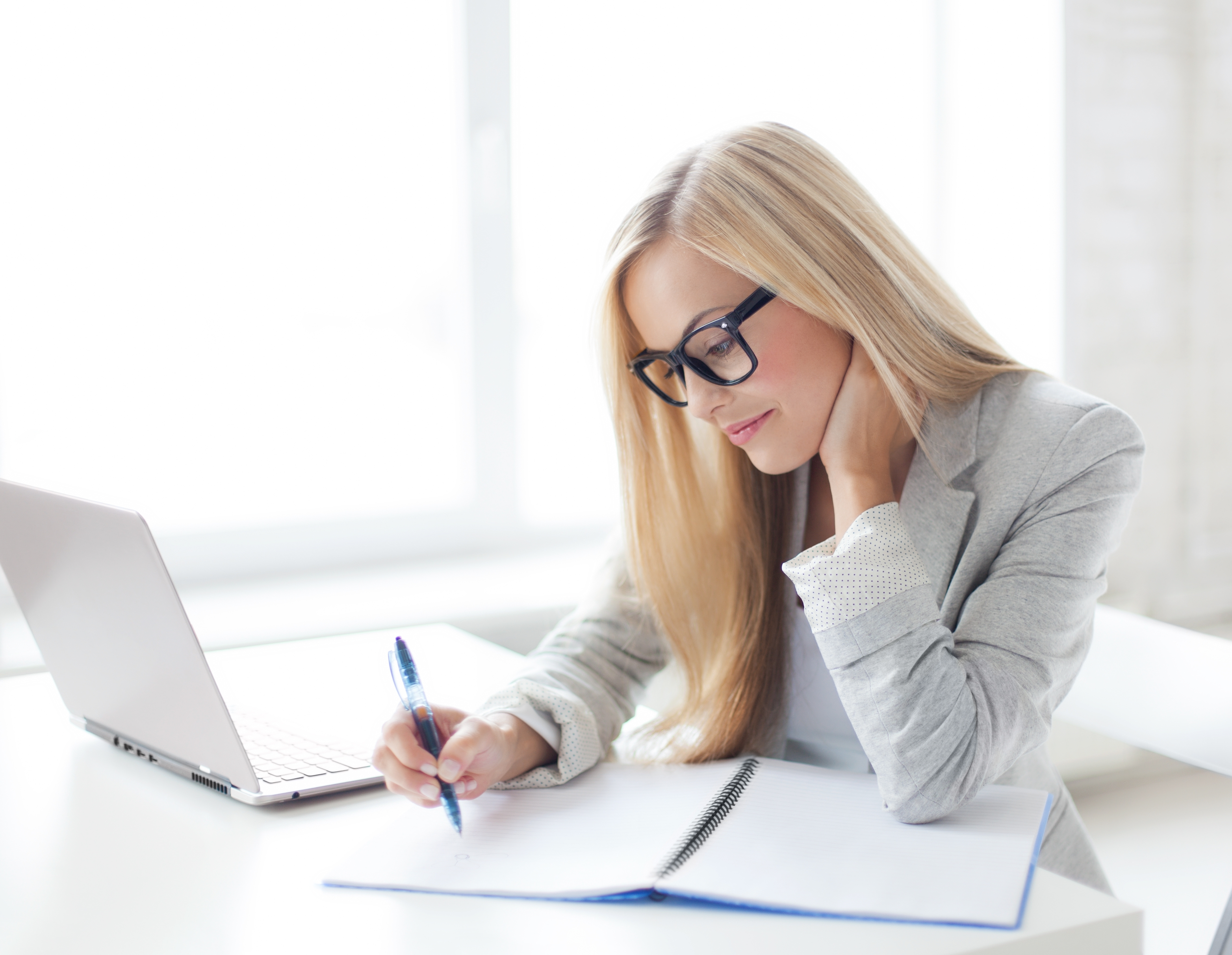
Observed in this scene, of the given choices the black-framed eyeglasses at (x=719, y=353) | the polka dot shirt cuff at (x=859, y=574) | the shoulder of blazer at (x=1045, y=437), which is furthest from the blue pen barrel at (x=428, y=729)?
the shoulder of blazer at (x=1045, y=437)

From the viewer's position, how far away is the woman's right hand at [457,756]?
921 millimetres

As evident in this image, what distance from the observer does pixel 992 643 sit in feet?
3.20

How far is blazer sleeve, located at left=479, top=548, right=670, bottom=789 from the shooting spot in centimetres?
103

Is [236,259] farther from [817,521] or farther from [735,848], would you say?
[735,848]

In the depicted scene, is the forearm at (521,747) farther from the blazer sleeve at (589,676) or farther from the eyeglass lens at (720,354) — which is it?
the eyeglass lens at (720,354)

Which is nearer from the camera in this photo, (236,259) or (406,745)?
(406,745)

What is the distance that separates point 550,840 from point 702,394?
0.50 meters

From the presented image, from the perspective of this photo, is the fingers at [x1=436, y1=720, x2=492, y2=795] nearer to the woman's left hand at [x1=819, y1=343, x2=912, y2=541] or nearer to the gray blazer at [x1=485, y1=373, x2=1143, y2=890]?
the gray blazer at [x1=485, y1=373, x2=1143, y2=890]

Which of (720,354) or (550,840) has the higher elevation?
(720,354)

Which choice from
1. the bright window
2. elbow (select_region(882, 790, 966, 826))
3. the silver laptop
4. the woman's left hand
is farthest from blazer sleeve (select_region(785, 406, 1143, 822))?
the bright window

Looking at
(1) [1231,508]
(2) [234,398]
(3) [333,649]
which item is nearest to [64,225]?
(2) [234,398]

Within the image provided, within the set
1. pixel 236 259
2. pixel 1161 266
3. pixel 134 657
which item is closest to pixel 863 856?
pixel 134 657

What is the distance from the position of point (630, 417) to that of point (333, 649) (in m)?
0.55

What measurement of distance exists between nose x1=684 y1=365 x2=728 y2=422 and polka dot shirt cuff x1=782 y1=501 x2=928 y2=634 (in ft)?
0.79
